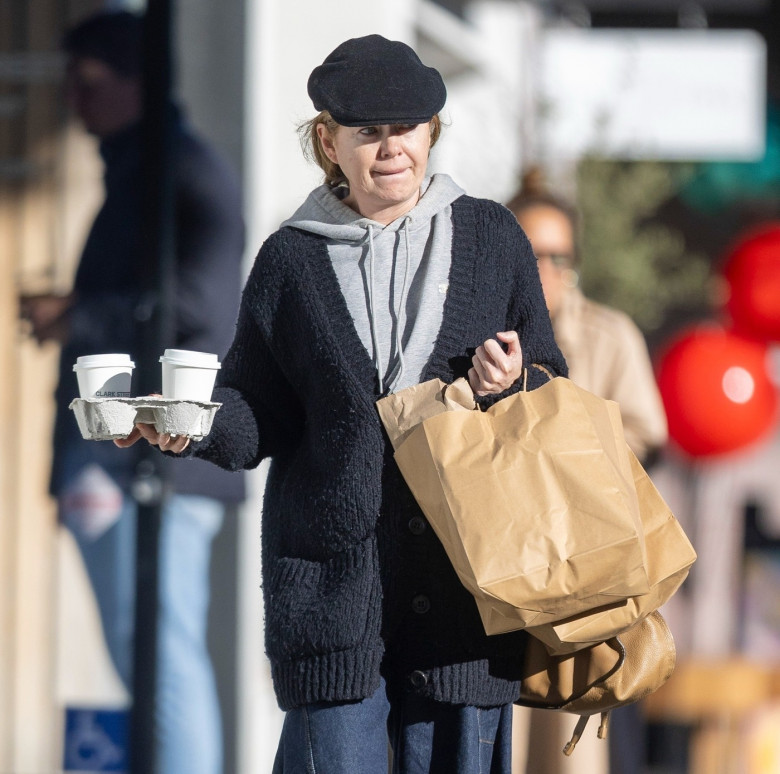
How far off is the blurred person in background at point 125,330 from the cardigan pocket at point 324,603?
1790 mm

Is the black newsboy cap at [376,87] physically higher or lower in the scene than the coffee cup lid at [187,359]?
higher

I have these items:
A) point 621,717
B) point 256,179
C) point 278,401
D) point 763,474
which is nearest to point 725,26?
point 763,474

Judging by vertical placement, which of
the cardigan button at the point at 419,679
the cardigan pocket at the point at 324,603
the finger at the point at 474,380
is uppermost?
the finger at the point at 474,380

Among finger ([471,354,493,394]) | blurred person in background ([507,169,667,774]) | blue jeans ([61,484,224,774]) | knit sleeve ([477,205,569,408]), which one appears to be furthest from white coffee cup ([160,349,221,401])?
blue jeans ([61,484,224,774])

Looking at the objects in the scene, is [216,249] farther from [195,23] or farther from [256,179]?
[195,23]

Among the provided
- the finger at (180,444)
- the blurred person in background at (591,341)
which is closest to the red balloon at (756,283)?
the blurred person in background at (591,341)

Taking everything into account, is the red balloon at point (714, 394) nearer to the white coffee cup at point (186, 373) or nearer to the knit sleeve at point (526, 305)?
the knit sleeve at point (526, 305)

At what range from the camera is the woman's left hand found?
1.92m

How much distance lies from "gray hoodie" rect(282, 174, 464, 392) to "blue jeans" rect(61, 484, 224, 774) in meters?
1.90

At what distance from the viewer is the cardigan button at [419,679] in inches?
78.3

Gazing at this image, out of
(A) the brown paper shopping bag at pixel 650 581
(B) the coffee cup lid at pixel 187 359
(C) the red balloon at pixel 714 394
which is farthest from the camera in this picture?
(C) the red balloon at pixel 714 394

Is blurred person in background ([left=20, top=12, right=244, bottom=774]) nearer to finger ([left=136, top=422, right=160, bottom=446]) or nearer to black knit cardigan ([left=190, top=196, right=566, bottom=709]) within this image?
black knit cardigan ([left=190, top=196, right=566, bottom=709])

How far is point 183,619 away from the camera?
3.91 m

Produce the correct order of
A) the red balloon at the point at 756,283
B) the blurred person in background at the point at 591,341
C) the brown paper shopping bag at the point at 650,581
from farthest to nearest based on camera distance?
the red balloon at the point at 756,283 → the blurred person in background at the point at 591,341 → the brown paper shopping bag at the point at 650,581
